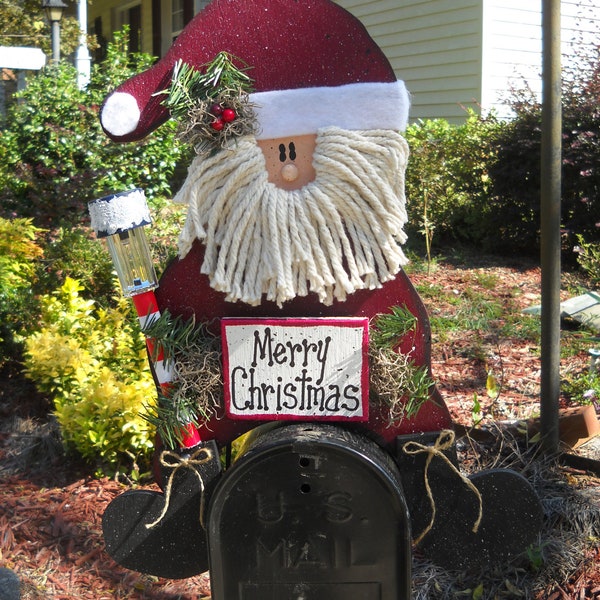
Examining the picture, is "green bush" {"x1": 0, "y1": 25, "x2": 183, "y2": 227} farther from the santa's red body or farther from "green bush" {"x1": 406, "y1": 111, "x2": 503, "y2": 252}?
the santa's red body

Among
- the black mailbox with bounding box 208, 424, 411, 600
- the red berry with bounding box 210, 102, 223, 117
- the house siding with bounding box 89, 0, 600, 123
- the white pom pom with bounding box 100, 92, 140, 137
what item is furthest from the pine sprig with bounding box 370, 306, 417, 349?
the house siding with bounding box 89, 0, 600, 123

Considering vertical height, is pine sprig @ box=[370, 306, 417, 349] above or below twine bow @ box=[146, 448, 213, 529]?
above

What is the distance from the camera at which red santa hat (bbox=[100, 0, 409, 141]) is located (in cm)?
210

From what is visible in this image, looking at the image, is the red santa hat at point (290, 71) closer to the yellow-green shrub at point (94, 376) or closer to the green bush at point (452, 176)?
the yellow-green shrub at point (94, 376)

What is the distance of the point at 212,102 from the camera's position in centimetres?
207

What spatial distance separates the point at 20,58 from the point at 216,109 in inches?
252

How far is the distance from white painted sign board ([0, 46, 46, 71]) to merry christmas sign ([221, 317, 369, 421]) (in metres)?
6.34

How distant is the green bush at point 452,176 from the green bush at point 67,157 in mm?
2171

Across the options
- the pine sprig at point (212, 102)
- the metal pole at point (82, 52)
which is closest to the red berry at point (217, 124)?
the pine sprig at point (212, 102)

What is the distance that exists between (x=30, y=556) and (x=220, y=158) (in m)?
1.79

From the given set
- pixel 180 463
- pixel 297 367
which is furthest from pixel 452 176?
pixel 180 463

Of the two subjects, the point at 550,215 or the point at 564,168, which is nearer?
the point at 550,215

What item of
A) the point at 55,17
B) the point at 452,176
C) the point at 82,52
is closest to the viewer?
the point at 452,176

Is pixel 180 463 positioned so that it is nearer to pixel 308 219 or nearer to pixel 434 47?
pixel 308 219
